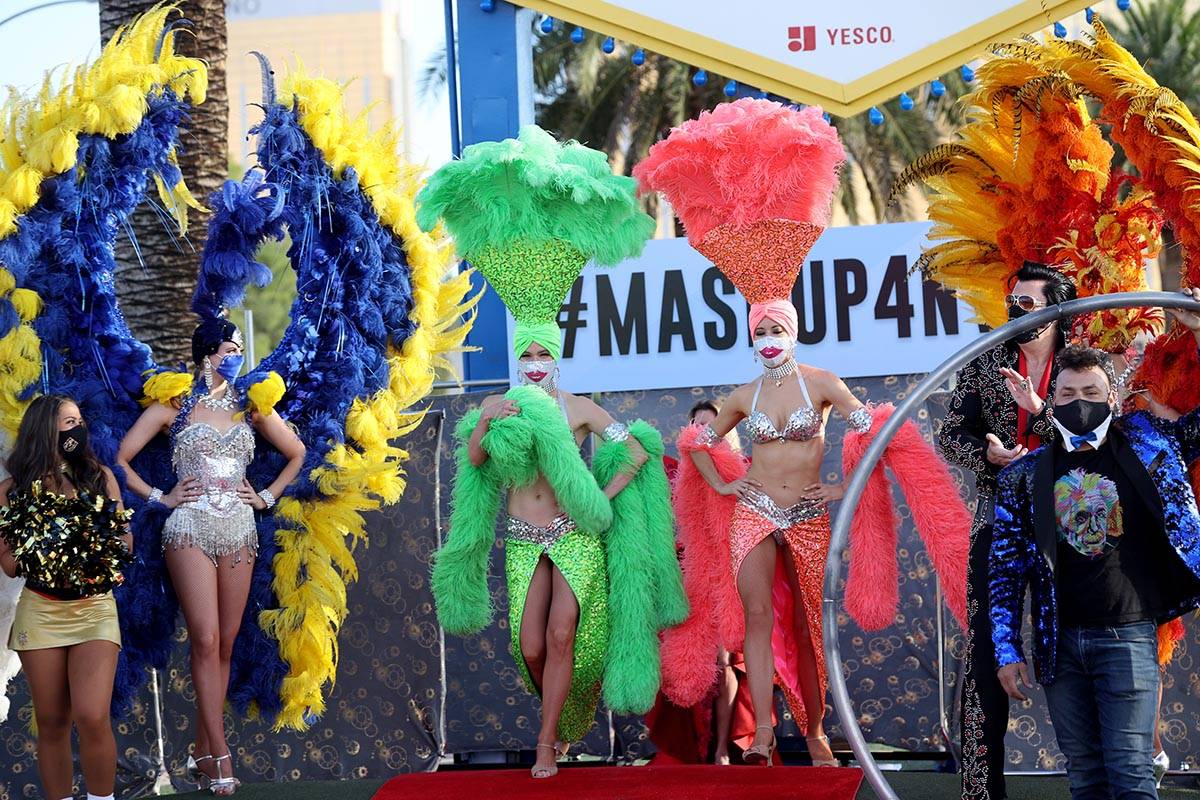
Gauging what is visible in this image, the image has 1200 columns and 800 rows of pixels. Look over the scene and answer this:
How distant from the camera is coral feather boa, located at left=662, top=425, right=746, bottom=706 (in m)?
6.59

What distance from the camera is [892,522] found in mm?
6512

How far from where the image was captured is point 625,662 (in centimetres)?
643

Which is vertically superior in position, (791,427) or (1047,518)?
(791,427)

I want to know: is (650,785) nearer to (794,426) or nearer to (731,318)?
(794,426)

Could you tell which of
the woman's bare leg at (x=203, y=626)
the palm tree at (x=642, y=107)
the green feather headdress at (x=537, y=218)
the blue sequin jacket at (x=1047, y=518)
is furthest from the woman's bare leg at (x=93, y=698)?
the palm tree at (x=642, y=107)

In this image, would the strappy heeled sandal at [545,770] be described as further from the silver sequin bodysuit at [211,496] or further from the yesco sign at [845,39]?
the yesco sign at [845,39]

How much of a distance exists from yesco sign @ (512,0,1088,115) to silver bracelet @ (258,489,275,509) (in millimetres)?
3654

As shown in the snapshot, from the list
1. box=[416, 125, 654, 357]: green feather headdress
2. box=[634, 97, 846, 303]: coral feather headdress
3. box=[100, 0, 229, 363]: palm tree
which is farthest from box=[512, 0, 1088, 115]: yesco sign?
box=[416, 125, 654, 357]: green feather headdress

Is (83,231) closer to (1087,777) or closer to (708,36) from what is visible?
(708,36)

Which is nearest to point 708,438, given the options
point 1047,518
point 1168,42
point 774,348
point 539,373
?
point 774,348

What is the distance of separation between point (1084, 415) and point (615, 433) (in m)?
2.34

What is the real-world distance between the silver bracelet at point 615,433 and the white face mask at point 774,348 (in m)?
0.65

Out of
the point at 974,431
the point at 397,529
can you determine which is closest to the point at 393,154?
the point at 397,529

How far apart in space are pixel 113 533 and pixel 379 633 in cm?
184
